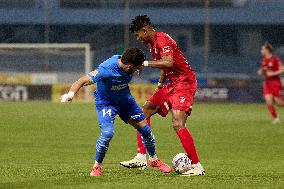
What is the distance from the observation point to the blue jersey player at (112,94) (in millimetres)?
10602

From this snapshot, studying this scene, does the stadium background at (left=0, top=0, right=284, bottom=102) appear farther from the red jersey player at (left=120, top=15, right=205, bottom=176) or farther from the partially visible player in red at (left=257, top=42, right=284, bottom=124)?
the red jersey player at (left=120, top=15, right=205, bottom=176)

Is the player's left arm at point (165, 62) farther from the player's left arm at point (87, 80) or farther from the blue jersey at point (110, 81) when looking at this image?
the player's left arm at point (87, 80)

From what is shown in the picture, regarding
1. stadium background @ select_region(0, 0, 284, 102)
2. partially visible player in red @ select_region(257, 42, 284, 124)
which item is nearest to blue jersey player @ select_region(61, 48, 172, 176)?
partially visible player in red @ select_region(257, 42, 284, 124)

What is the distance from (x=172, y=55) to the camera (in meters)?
11.5

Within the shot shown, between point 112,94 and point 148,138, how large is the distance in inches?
35.1

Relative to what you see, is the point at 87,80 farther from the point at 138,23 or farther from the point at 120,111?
the point at 138,23

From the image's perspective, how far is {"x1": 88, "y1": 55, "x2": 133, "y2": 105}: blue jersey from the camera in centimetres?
1077

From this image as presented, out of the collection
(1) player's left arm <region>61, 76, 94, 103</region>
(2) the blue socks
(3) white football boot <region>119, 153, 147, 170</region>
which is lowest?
(3) white football boot <region>119, 153, 147, 170</region>

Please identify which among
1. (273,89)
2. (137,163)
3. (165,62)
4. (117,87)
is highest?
(165,62)

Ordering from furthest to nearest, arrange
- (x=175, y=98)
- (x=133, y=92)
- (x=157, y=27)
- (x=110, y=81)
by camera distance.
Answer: (x=157, y=27) < (x=133, y=92) < (x=175, y=98) < (x=110, y=81)

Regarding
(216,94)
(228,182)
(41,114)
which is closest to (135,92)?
(216,94)

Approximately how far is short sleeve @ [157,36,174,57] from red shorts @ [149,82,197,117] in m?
0.58

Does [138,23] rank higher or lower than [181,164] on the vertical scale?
higher

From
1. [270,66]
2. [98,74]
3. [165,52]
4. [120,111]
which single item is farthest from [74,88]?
[270,66]
